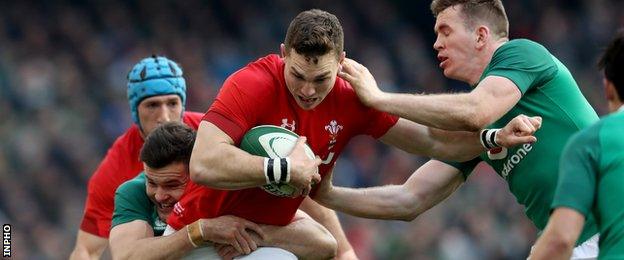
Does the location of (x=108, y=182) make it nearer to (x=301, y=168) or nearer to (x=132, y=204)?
(x=132, y=204)

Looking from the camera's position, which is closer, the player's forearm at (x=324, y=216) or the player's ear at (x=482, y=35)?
the player's ear at (x=482, y=35)

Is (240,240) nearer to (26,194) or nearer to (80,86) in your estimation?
(26,194)

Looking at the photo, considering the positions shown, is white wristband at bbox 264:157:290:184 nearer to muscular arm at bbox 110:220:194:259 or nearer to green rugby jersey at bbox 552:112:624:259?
muscular arm at bbox 110:220:194:259

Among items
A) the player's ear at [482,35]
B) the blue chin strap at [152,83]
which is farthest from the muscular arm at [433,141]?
the blue chin strap at [152,83]

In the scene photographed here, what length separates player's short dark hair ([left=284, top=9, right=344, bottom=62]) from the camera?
630 cm

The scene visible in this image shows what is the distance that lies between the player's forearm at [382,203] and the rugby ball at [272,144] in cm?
100

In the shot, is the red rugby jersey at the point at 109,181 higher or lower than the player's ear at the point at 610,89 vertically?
lower

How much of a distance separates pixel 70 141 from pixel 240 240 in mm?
A: 9943

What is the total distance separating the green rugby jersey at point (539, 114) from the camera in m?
6.47

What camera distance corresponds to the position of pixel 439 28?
7105mm

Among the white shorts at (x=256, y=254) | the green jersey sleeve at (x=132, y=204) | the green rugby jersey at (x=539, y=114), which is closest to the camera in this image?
the green rugby jersey at (x=539, y=114)

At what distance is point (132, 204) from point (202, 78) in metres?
10.4

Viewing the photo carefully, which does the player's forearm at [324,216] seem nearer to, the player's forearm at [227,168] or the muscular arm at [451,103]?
the muscular arm at [451,103]

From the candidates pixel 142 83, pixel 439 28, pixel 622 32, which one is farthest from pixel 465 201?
pixel 622 32
